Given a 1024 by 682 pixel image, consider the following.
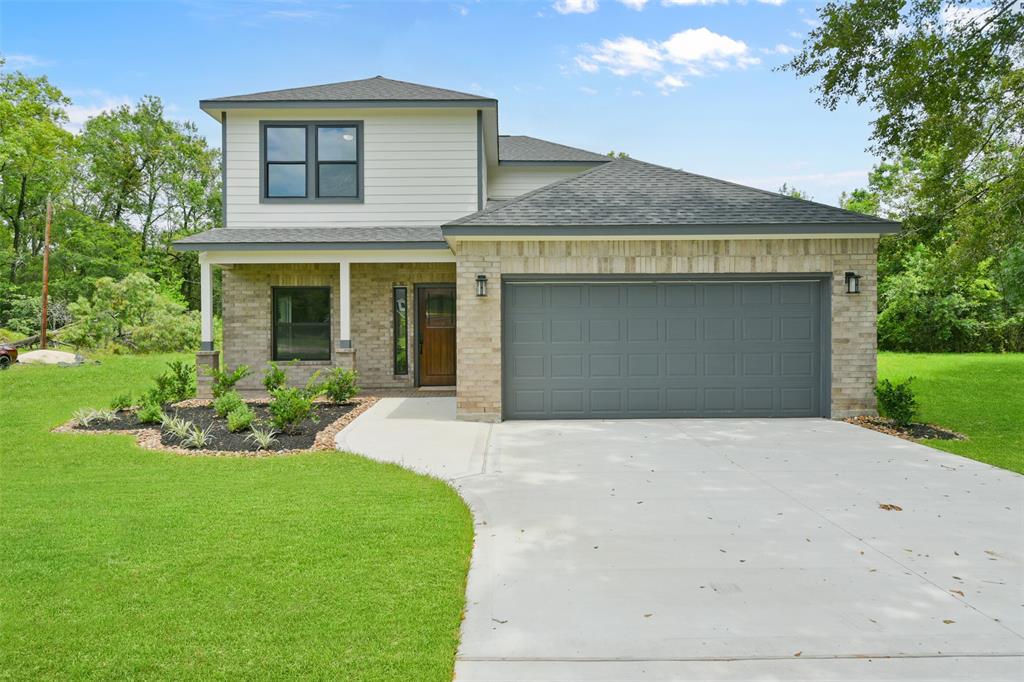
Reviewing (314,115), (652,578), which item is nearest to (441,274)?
(314,115)

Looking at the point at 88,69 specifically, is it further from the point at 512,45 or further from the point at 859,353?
the point at 859,353

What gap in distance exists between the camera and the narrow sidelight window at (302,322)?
14.9 meters

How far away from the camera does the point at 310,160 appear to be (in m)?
14.0

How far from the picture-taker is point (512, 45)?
14961 mm

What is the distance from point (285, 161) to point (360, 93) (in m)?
2.16

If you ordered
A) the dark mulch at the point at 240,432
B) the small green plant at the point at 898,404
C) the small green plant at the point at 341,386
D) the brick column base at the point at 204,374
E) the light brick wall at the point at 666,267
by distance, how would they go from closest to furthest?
the dark mulch at the point at 240,432 < the small green plant at the point at 898,404 < the light brick wall at the point at 666,267 < the small green plant at the point at 341,386 < the brick column base at the point at 204,374

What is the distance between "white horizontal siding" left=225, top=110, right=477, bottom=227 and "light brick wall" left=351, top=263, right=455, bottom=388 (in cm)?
117

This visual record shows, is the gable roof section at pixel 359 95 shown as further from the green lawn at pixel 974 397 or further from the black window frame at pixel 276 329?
the green lawn at pixel 974 397

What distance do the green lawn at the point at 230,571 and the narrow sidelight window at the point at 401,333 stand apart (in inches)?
295

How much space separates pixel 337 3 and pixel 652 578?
12144 mm

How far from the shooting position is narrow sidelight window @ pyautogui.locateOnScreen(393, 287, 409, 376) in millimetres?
14891

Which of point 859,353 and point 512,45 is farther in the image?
point 512,45

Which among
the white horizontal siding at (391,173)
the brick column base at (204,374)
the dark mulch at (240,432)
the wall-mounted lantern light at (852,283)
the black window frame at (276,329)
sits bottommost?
the dark mulch at (240,432)

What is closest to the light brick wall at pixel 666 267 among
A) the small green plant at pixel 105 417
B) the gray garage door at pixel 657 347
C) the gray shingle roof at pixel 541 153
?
the gray garage door at pixel 657 347
